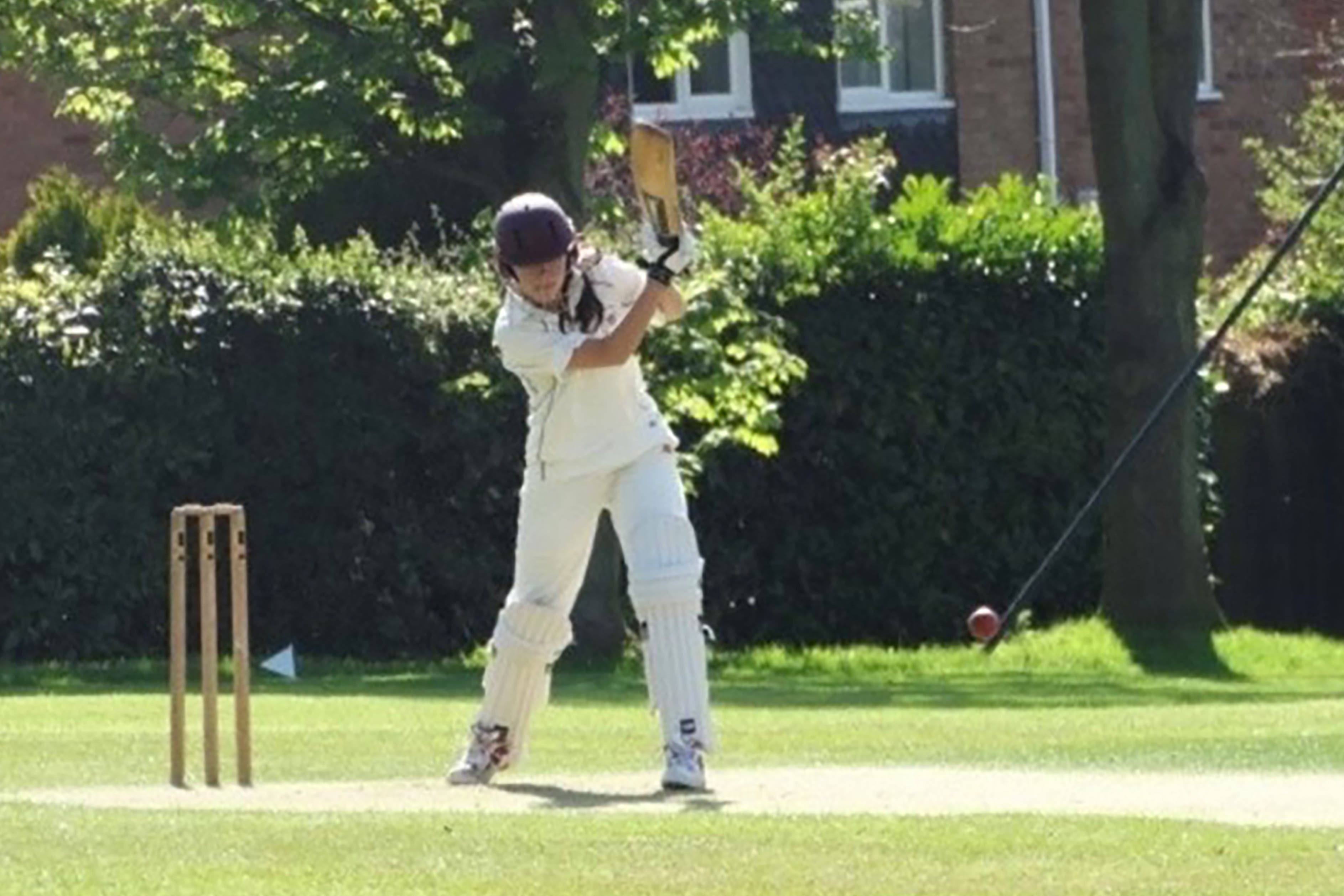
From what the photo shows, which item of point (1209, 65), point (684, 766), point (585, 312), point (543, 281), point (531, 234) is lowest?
point (684, 766)

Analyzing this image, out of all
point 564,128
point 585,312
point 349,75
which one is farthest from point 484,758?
point 564,128

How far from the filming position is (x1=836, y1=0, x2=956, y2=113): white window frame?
3738cm

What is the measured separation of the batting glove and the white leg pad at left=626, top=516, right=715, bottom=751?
2.63ft

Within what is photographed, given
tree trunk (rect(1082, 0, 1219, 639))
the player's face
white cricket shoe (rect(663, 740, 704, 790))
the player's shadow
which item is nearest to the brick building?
tree trunk (rect(1082, 0, 1219, 639))

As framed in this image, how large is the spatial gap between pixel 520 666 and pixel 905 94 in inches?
996

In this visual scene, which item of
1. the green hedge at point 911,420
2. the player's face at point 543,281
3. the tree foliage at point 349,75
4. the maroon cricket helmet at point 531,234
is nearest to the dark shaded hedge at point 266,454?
the tree foliage at point 349,75

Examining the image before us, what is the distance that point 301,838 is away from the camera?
1066 cm

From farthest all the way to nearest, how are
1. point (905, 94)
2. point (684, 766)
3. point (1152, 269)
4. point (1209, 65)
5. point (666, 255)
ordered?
point (1209, 65) < point (905, 94) < point (1152, 269) < point (666, 255) < point (684, 766)

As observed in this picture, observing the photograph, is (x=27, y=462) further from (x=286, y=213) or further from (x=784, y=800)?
(x=784, y=800)

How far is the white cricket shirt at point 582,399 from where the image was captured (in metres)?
12.5

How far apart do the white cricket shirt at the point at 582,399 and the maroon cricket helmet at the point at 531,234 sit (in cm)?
20

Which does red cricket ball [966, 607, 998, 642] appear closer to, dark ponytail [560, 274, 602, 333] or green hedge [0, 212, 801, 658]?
green hedge [0, 212, 801, 658]

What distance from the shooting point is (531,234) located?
12.3 metres

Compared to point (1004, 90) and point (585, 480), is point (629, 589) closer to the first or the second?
point (585, 480)
